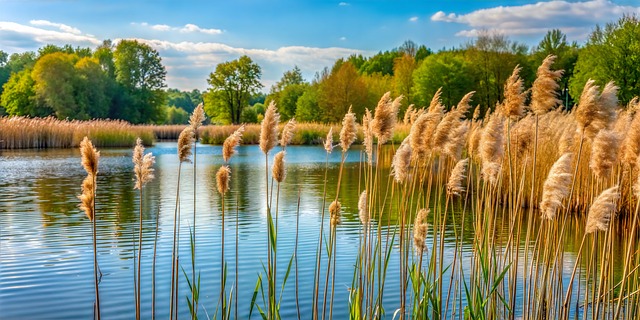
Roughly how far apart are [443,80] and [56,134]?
36318 mm

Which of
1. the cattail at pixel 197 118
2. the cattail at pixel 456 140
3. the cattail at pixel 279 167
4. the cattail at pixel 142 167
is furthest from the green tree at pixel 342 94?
the cattail at pixel 142 167

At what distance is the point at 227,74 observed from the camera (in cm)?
7475

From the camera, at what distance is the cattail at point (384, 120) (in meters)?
4.15

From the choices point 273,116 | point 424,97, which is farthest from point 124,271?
point 424,97

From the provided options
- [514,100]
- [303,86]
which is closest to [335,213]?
[514,100]

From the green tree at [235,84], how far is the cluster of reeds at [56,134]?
3367 cm

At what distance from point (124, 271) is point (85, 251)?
4.75 feet

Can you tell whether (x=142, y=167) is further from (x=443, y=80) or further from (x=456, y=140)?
(x=443, y=80)

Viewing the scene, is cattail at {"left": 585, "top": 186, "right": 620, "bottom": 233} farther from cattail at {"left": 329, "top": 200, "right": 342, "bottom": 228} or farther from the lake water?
the lake water

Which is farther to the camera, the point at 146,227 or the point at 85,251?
the point at 146,227

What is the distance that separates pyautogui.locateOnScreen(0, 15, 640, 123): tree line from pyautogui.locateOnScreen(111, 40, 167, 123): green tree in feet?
0.33

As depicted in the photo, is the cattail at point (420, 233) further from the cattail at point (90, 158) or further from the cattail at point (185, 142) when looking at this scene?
the cattail at point (90, 158)

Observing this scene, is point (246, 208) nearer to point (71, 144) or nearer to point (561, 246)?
point (561, 246)

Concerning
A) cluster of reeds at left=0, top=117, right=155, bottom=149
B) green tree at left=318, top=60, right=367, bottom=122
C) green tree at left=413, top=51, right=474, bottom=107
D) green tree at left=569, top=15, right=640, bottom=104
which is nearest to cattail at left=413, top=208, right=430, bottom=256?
cluster of reeds at left=0, top=117, right=155, bottom=149
